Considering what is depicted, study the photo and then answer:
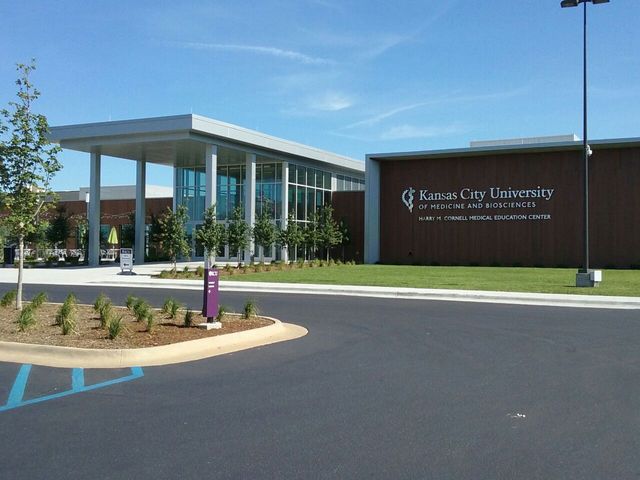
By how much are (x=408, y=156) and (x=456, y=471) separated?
40.7 metres

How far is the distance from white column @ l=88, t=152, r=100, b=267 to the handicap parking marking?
33353 mm

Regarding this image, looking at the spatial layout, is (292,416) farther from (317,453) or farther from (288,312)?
(288,312)

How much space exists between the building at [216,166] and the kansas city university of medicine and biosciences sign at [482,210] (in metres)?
5.64

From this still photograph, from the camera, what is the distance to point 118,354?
9695 millimetres

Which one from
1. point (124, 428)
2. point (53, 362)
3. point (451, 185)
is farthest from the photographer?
point (451, 185)

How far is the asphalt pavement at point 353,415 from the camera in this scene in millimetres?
5273

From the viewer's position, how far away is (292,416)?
672 centimetres

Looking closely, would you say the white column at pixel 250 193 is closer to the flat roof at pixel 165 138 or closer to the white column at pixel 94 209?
the flat roof at pixel 165 138

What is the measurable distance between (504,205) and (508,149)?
11.9ft

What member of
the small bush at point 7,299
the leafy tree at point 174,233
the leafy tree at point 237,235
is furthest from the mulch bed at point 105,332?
the leafy tree at point 237,235

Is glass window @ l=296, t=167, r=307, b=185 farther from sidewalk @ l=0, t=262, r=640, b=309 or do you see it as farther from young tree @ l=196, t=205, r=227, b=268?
sidewalk @ l=0, t=262, r=640, b=309

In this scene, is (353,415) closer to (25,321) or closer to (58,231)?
(25,321)

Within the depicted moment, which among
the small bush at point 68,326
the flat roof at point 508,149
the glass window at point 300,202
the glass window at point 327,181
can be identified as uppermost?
the flat roof at point 508,149

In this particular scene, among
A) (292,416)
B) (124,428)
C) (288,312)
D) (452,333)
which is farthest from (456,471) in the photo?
(288,312)
